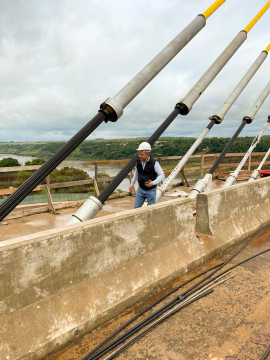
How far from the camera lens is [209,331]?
3129 millimetres

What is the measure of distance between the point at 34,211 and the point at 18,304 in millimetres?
6001

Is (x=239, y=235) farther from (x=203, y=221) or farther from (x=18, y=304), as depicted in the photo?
(x=18, y=304)

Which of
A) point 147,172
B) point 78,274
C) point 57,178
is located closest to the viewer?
point 78,274

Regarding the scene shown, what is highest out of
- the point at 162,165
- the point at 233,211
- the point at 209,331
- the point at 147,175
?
the point at 162,165

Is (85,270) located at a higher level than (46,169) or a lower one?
lower

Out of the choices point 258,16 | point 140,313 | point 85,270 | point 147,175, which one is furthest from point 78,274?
point 258,16

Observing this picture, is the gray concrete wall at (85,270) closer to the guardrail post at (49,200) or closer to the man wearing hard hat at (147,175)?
the man wearing hard hat at (147,175)

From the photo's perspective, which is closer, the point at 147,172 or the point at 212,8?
the point at 147,172

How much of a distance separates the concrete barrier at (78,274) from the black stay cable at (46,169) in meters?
1.10

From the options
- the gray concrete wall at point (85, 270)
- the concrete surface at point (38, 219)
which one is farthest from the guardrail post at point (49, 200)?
the gray concrete wall at point (85, 270)

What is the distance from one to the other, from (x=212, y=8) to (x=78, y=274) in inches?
352

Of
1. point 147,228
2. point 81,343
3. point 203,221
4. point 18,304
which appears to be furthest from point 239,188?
point 18,304

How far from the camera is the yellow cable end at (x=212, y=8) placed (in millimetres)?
8312

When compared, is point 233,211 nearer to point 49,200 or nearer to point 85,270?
point 85,270
